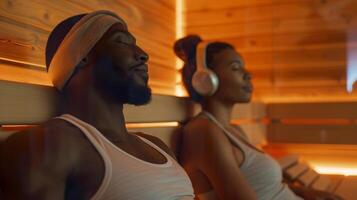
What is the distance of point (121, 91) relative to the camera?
111cm

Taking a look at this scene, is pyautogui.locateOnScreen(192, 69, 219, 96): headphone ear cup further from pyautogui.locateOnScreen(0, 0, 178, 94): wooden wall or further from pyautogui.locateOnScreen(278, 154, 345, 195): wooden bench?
pyautogui.locateOnScreen(278, 154, 345, 195): wooden bench

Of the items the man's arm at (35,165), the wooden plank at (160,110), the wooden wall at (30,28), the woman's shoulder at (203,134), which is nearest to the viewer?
the man's arm at (35,165)

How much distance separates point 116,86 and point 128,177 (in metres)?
0.25

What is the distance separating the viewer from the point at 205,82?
181 cm

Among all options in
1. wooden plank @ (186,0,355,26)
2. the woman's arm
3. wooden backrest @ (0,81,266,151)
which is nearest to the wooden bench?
wooden backrest @ (0,81,266,151)

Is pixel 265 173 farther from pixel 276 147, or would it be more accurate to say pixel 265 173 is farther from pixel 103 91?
pixel 276 147

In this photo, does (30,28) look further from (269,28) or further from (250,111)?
(269,28)

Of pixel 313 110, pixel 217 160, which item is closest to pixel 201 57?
pixel 217 160

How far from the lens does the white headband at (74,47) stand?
42.3 inches

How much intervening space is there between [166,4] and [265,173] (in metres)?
1.23

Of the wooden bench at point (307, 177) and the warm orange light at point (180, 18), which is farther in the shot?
the warm orange light at point (180, 18)

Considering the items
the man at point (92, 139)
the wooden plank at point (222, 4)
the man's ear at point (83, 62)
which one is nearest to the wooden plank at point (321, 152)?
the wooden plank at point (222, 4)

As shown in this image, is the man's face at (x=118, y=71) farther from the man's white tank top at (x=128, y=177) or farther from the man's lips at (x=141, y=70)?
the man's white tank top at (x=128, y=177)

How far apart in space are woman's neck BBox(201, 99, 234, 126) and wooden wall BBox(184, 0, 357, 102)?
1.03m
